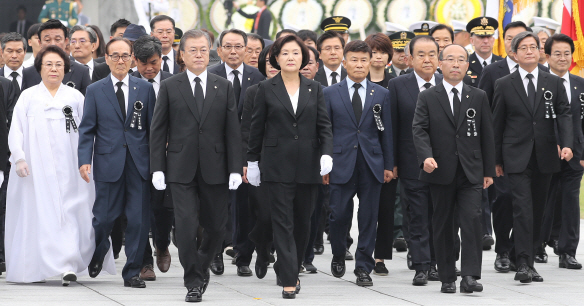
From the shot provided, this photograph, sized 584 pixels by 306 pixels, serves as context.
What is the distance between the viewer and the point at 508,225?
31.3 ft

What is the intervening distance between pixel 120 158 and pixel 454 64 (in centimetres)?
282

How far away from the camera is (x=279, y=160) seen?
798 cm

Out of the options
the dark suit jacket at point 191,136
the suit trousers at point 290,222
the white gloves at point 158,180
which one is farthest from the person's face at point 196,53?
the suit trousers at point 290,222

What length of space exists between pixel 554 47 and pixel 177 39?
4933mm

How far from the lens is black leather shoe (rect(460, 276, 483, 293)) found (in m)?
8.05

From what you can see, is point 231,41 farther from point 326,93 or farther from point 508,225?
point 508,225

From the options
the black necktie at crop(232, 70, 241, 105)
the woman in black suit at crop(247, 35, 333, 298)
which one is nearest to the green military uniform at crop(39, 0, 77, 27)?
the black necktie at crop(232, 70, 241, 105)

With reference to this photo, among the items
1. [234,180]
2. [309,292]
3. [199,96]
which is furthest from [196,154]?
[309,292]

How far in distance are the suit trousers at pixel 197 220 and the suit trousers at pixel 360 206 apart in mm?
1198

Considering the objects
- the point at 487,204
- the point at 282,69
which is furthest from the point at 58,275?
the point at 487,204

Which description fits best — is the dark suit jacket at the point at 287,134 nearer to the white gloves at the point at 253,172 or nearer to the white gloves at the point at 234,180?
the white gloves at the point at 253,172

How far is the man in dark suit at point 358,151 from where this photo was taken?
8.69 m

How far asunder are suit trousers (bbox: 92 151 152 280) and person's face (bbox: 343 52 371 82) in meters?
1.97

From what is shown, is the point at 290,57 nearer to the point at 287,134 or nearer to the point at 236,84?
the point at 287,134
